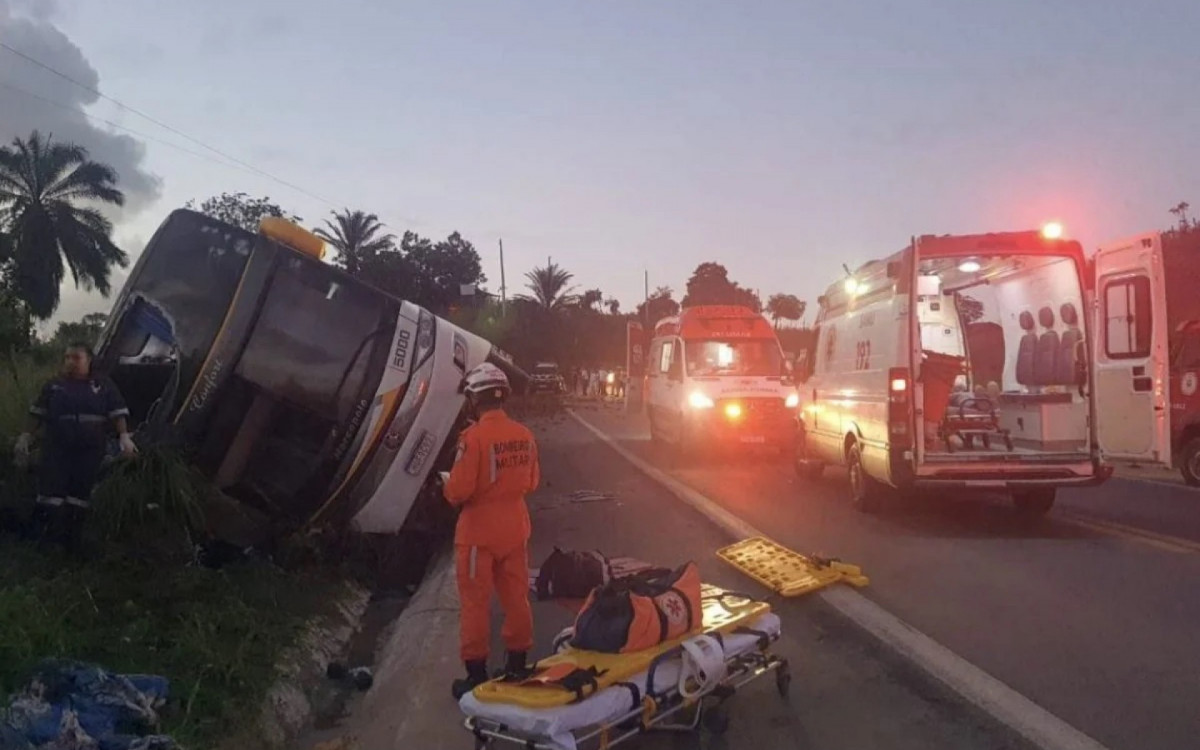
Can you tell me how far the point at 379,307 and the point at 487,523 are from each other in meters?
3.66

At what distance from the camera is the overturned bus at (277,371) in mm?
8062

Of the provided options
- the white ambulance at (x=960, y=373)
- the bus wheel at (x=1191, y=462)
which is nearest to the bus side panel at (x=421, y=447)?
the white ambulance at (x=960, y=373)

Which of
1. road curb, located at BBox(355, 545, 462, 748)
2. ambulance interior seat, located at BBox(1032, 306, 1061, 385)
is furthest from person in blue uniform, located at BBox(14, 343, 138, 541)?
ambulance interior seat, located at BBox(1032, 306, 1061, 385)

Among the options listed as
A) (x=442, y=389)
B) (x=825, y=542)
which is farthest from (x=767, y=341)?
(x=442, y=389)

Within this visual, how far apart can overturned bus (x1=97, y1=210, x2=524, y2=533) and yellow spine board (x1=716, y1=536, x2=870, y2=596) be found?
8.99 ft

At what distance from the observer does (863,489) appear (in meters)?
12.0

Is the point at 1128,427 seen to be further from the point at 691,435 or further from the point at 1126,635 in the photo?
the point at 691,435

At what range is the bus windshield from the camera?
19.1m

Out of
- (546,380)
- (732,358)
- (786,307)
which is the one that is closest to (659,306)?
(786,307)

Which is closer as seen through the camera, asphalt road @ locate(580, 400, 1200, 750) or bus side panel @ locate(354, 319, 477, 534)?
asphalt road @ locate(580, 400, 1200, 750)

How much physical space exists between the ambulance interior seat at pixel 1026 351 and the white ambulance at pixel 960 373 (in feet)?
0.08

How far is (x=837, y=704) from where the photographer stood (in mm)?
5730

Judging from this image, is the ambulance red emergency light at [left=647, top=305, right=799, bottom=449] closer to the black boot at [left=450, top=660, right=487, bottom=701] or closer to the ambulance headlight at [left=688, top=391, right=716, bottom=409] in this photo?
the ambulance headlight at [left=688, top=391, right=716, bottom=409]

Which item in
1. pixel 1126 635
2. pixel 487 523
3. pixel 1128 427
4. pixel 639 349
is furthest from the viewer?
pixel 639 349
